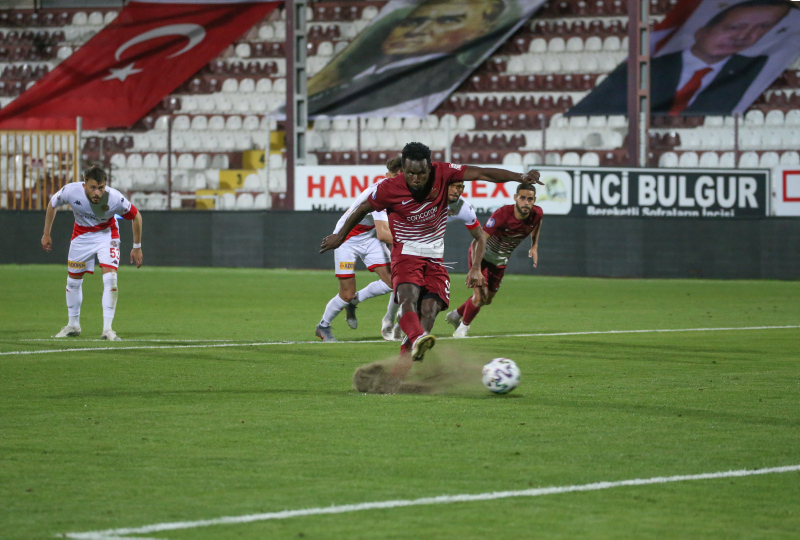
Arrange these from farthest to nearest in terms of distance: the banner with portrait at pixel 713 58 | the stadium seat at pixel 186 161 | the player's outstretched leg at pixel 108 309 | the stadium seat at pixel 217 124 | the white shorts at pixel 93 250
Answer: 1. the stadium seat at pixel 217 124
2. the stadium seat at pixel 186 161
3. the banner with portrait at pixel 713 58
4. the white shorts at pixel 93 250
5. the player's outstretched leg at pixel 108 309

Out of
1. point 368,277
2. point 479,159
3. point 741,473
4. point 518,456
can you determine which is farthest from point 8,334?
point 479,159

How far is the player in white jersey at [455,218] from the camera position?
37.0 ft

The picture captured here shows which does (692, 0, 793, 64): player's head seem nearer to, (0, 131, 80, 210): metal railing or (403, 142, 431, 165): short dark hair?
(0, 131, 80, 210): metal railing

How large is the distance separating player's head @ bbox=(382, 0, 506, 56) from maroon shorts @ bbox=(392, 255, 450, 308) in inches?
1045

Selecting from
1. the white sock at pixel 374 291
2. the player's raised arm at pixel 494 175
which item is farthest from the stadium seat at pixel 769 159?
the player's raised arm at pixel 494 175

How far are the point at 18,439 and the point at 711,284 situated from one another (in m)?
18.8

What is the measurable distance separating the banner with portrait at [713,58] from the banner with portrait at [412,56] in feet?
12.9

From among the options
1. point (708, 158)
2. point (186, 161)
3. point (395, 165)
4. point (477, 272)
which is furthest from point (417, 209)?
point (186, 161)

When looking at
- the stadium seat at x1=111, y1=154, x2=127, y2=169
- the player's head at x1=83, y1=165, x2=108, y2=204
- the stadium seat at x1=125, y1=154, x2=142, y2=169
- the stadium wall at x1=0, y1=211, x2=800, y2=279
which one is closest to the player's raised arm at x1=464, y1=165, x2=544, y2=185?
the player's head at x1=83, y1=165, x2=108, y2=204

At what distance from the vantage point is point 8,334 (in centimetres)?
1366

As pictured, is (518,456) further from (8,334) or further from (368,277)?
(368,277)

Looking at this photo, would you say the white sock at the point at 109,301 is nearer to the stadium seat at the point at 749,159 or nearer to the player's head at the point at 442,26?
the stadium seat at the point at 749,159

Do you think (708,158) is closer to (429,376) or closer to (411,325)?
(429,376)

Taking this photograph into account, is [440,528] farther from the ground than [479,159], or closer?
closer
